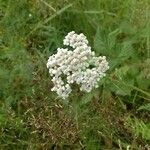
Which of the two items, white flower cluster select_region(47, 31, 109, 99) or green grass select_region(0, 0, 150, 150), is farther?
green grass select_region(0, 0, 150, 150)

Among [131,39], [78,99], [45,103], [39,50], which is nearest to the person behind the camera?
[78,99]

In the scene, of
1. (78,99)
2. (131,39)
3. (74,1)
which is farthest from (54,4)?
(78,99)

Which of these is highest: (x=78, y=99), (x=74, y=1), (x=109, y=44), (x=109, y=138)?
(x=74, y=1)

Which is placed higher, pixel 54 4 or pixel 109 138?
pixel 54 4

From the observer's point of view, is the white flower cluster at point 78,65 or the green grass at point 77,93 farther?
the green grass at point 77,93

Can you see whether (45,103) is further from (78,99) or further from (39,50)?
(39,50)

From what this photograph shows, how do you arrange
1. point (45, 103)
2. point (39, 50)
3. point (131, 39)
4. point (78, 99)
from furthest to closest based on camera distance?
point (39, 50) → point (131, 39) → point (45, 103) → point (78, 99)

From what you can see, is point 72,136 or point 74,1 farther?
point 74,1

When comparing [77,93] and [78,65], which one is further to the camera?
[77,93]
